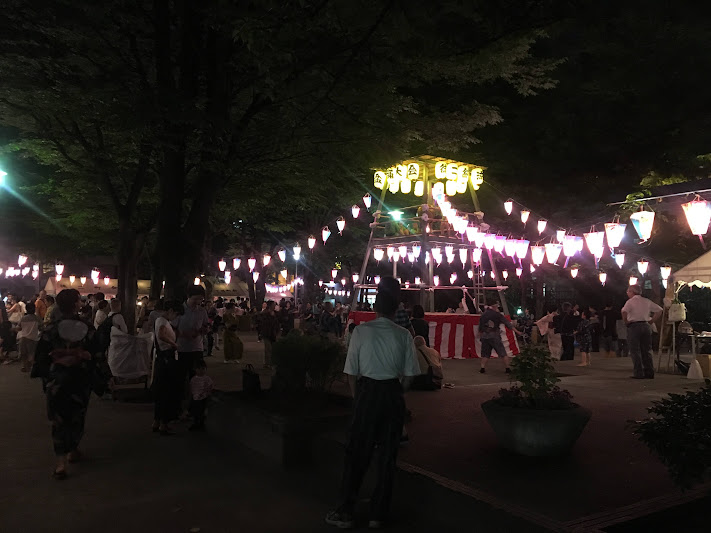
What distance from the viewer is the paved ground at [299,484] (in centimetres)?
469

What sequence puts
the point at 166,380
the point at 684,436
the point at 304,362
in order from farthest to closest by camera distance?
the point at 166,380 < the point at 304,362 < the point at 684,436

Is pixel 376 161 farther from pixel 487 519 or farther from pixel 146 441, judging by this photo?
pixel 487 519

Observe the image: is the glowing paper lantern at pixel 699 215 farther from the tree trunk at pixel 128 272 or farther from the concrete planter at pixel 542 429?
the tree trunk at pixel 128 272

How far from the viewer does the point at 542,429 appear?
19.6 feet

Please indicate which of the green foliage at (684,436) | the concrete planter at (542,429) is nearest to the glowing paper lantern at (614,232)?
the concrete planter at (542,429)

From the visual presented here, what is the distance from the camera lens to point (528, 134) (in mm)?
22219

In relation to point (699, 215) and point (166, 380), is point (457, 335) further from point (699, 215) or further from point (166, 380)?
point (166, 380)

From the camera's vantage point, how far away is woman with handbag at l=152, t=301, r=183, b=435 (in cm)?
791

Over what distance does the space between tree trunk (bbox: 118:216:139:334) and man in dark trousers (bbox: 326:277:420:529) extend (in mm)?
11315

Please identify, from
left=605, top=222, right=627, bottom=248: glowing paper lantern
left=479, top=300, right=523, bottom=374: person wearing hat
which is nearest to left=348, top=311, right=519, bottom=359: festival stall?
left=479, top=300, right=523, bottom=374: person wearing hat

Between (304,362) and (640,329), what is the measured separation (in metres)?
8.39

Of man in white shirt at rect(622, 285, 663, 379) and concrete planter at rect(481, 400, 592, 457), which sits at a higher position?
man in white shirt at rect(622, 285, 663, 379)

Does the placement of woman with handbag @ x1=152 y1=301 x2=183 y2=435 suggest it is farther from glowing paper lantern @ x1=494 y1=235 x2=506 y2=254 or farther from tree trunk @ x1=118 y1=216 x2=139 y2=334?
glowing paper lantern @ x1=494 y1=235 x2=506 y2=254

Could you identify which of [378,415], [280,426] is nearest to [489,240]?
[280,426]
